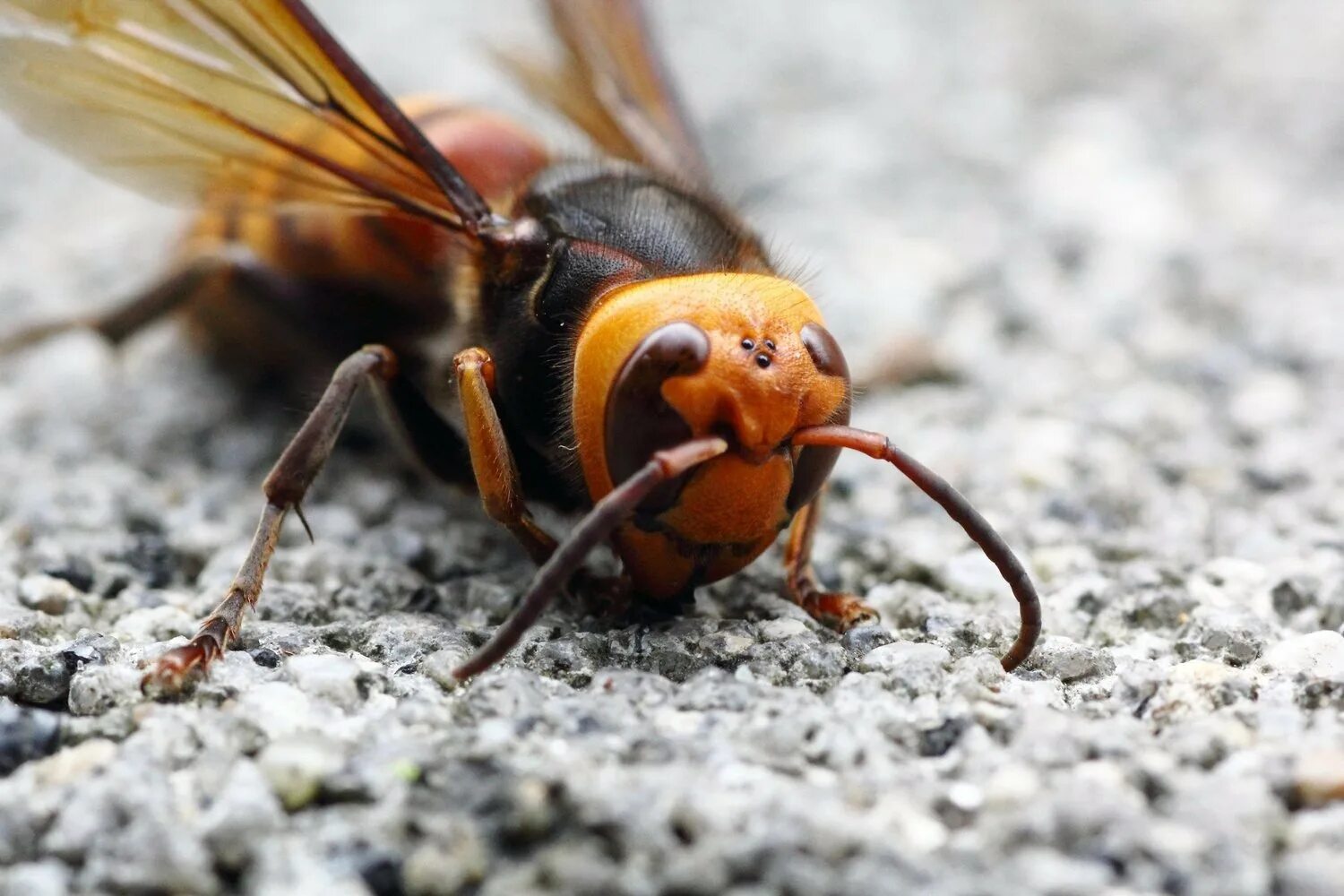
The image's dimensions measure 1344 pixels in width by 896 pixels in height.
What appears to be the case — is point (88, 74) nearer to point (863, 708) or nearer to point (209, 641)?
point (209, 641)

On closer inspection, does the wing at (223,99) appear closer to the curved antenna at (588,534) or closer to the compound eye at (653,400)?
the compound eye at (653,400)

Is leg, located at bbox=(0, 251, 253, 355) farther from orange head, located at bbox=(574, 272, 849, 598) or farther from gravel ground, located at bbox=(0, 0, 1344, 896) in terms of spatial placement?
orange head, located at bbox=(574, 272, 849, 598)

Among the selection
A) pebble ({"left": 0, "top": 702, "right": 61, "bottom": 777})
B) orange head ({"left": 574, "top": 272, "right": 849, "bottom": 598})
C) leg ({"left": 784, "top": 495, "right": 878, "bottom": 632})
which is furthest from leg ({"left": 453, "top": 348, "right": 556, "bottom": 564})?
pebble ({"left": 0, "top": 702, "right": 61, "bottom": 777})

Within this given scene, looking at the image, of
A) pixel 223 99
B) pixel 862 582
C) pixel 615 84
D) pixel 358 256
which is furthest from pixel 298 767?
pixel 615 84

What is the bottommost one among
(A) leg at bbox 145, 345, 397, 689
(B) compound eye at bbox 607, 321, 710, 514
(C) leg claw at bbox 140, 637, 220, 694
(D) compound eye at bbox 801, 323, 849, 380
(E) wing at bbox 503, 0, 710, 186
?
(C) leg claw at bbox 140, 637, 220, 694

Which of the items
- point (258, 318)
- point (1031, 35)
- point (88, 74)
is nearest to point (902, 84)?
point (1031, 35)

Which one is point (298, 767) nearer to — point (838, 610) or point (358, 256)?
point (838, 610)

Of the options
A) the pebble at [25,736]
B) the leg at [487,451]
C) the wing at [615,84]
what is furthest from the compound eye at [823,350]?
the wing at [615,84]
